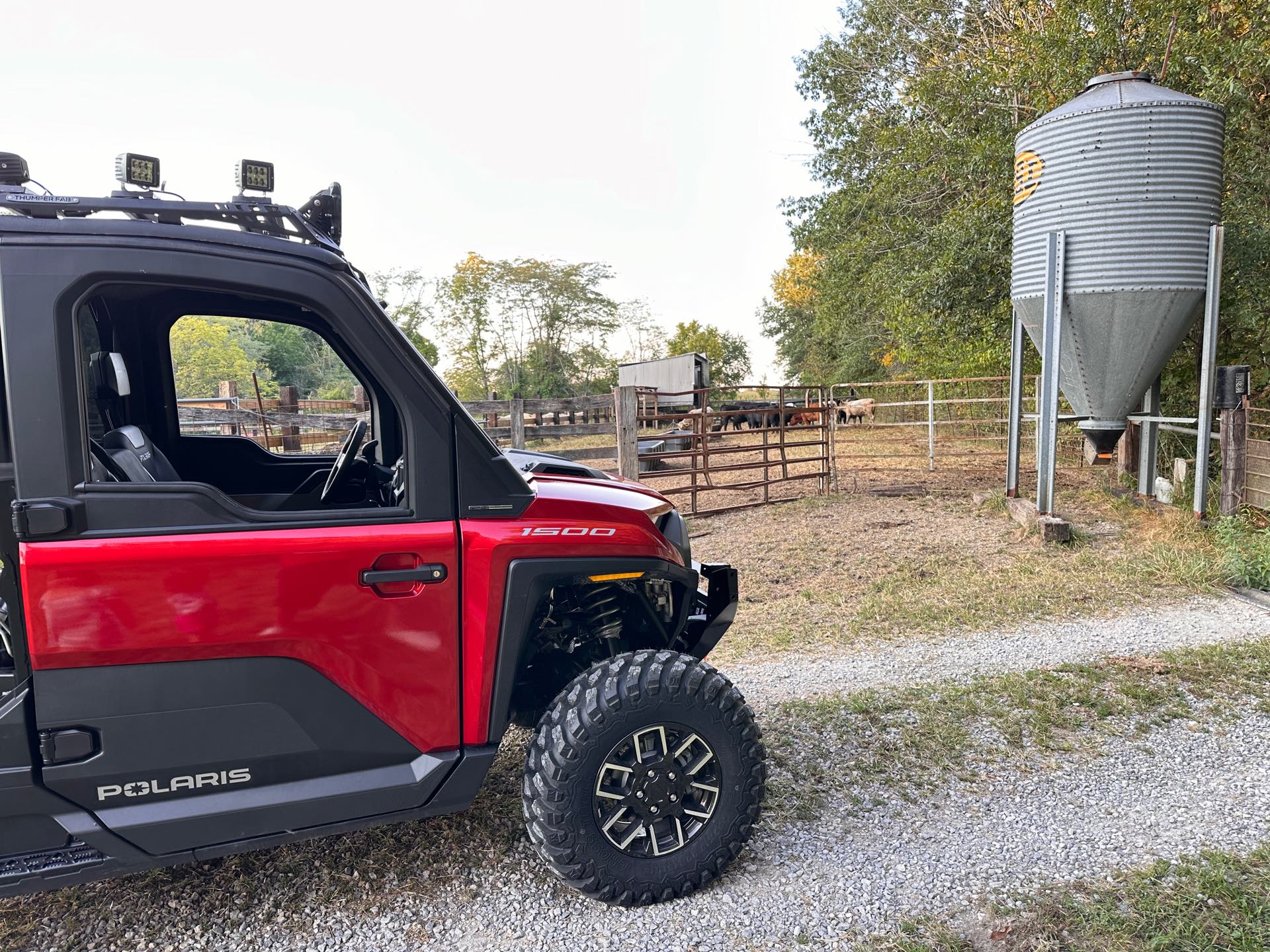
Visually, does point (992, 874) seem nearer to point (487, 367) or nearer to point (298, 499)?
point (298, 499)

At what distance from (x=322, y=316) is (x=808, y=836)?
2448 millimetres

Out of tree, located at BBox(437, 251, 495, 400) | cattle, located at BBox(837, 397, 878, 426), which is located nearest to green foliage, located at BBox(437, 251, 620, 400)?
tree, located at BBox(437, 251, 495, 400)

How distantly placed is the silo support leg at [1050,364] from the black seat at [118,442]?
7.64 m

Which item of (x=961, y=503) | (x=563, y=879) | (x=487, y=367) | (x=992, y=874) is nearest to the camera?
(x=563, y=879)

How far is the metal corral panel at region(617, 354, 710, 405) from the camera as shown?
24.5 meters

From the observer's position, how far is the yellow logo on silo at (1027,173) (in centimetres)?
792

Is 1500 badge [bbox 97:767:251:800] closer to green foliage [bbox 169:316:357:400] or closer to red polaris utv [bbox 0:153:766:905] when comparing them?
red polaris utv [bbox 0:153:766:905]

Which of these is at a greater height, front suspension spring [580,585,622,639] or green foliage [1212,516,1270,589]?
front suspension spring [580,585,622,639]

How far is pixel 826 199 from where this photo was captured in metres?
21.4

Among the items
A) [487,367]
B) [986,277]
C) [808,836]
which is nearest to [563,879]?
[808,836]

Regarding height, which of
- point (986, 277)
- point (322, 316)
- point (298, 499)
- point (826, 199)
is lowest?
point (298, 499)

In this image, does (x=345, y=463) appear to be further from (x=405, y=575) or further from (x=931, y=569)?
(x=931, y=569)

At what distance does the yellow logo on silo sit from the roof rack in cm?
767

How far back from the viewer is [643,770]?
2484 millimetres
